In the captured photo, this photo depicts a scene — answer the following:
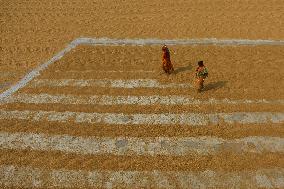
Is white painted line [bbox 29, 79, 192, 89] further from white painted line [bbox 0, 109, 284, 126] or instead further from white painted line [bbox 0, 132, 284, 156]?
white painted line [bbox 0, 132, 284, 156]

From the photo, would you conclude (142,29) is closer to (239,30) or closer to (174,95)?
(239,30)

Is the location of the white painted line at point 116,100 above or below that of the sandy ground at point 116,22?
below

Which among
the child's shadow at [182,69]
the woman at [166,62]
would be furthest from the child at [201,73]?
the child's shadow at [182,69]

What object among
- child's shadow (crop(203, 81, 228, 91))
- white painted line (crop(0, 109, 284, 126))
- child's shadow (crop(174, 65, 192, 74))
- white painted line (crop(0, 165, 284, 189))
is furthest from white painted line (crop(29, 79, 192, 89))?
white painted line (crop(0, 165, 284, 189))

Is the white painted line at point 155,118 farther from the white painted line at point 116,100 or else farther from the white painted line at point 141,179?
the white painted line at point 141,179

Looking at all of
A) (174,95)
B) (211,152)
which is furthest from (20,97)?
(211,152)

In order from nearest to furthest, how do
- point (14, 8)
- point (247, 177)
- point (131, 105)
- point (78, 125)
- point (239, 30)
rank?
point (247, 177), point (78, 125), point (131, 105), point (239, 30), point (14, 8)

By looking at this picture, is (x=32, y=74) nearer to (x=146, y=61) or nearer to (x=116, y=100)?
(x=116, y=100)
